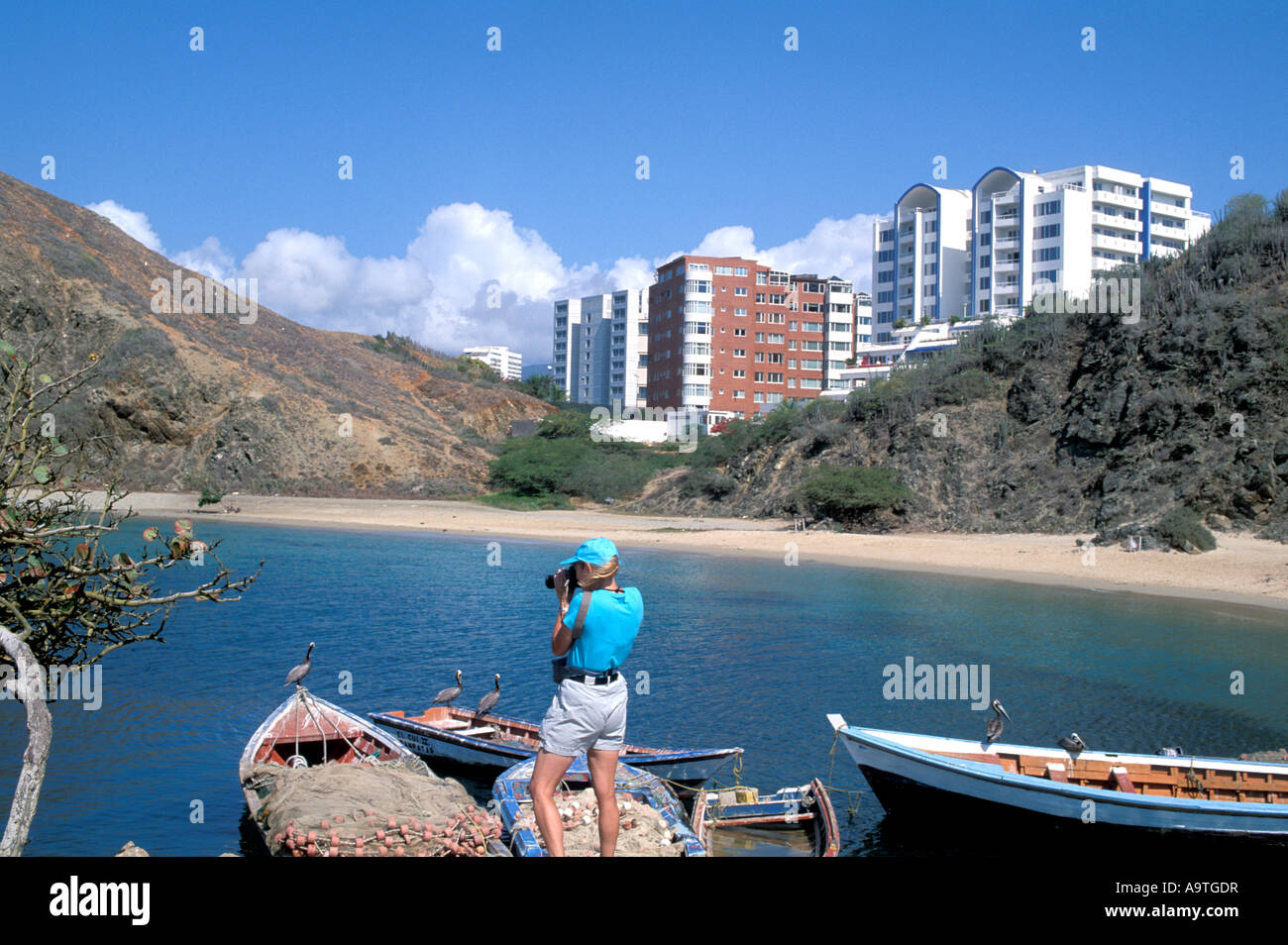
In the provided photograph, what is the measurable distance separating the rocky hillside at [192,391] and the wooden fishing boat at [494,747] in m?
43.7

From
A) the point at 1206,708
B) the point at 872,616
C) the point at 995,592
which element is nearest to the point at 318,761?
the point at 1206,708

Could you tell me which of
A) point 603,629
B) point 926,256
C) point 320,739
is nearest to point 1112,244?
point 926,256

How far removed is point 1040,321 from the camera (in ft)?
156

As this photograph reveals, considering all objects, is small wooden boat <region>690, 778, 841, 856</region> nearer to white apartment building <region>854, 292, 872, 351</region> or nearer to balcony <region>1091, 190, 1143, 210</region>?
balcony <region>1091, 190, 1143, 210</region>

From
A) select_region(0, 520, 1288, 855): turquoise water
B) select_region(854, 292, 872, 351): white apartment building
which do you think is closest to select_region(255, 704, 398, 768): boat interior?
select_region(0, 520, 1288, 855): turquoise water

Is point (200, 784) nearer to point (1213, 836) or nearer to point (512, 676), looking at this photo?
point (512, 676)

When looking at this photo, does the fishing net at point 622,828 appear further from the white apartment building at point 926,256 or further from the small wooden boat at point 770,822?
the white apartment building at point 926,256

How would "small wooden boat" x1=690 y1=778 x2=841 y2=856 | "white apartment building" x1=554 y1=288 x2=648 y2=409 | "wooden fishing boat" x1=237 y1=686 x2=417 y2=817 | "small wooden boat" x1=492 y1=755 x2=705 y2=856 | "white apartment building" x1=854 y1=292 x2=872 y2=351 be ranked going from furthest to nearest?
1. "white apartment building" x1=554 y1=288 x2=648 y2=409
2. "white apartment building" x1=854 y1=292 x2=872 y2=351
3. "wooden fishing boat" x1=237 y1=686 x2=417 y2=817
4. "small wooden boat" x1=690 y1=778 x2=841 y2=856
5. "small wooden boat" x1=492 y1=755 x2=705 y2=856

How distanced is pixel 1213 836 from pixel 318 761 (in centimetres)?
972

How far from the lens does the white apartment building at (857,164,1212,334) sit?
260 ft

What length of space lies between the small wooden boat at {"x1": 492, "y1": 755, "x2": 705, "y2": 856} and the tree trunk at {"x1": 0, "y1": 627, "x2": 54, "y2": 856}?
3.76m

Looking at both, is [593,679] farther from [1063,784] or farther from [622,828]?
[1063,784]

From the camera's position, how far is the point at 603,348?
440 feet
